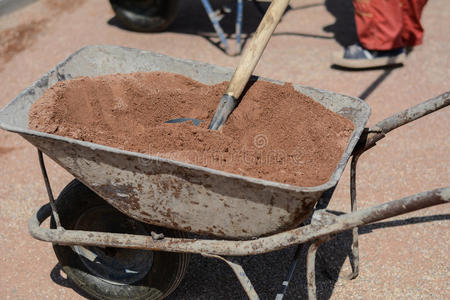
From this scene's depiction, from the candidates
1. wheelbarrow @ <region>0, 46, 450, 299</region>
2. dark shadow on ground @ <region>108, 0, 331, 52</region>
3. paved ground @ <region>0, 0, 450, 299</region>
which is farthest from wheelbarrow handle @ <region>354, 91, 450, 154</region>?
dark shadow on ground @ <region>108, 0, 331, 52</region>

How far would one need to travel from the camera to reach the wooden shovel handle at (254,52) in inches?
84.2

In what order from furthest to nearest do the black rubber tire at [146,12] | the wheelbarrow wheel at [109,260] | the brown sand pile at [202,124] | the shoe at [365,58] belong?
1. the black rubber tire at [146,12]
2. the shoe at [365,58]
3. the wheelbarrow wheel at [109,260]
4. the brown sand pile at [202,124]

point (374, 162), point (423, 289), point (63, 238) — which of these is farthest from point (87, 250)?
point (374, 162)

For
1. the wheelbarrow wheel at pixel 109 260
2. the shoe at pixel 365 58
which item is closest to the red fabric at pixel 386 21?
the shoe at pixel 365 58

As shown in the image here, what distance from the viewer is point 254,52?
7.14 feet

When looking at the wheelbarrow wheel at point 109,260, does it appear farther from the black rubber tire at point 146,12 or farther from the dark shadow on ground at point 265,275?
the black rubber tire at point 146,12

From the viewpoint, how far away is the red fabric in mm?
3961

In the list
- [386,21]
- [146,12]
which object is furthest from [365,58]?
[146,12]

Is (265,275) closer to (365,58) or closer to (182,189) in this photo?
(182,189)

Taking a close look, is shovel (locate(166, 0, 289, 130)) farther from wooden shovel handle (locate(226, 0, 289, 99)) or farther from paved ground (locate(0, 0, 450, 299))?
paved ground (locate(0, 0, 450, 299))

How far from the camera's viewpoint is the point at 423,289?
230 centimetres

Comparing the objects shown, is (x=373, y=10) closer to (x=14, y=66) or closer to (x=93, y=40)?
(x=93, y=40)

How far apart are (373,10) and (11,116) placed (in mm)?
3178

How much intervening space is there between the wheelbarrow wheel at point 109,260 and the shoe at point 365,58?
8.85 feet
